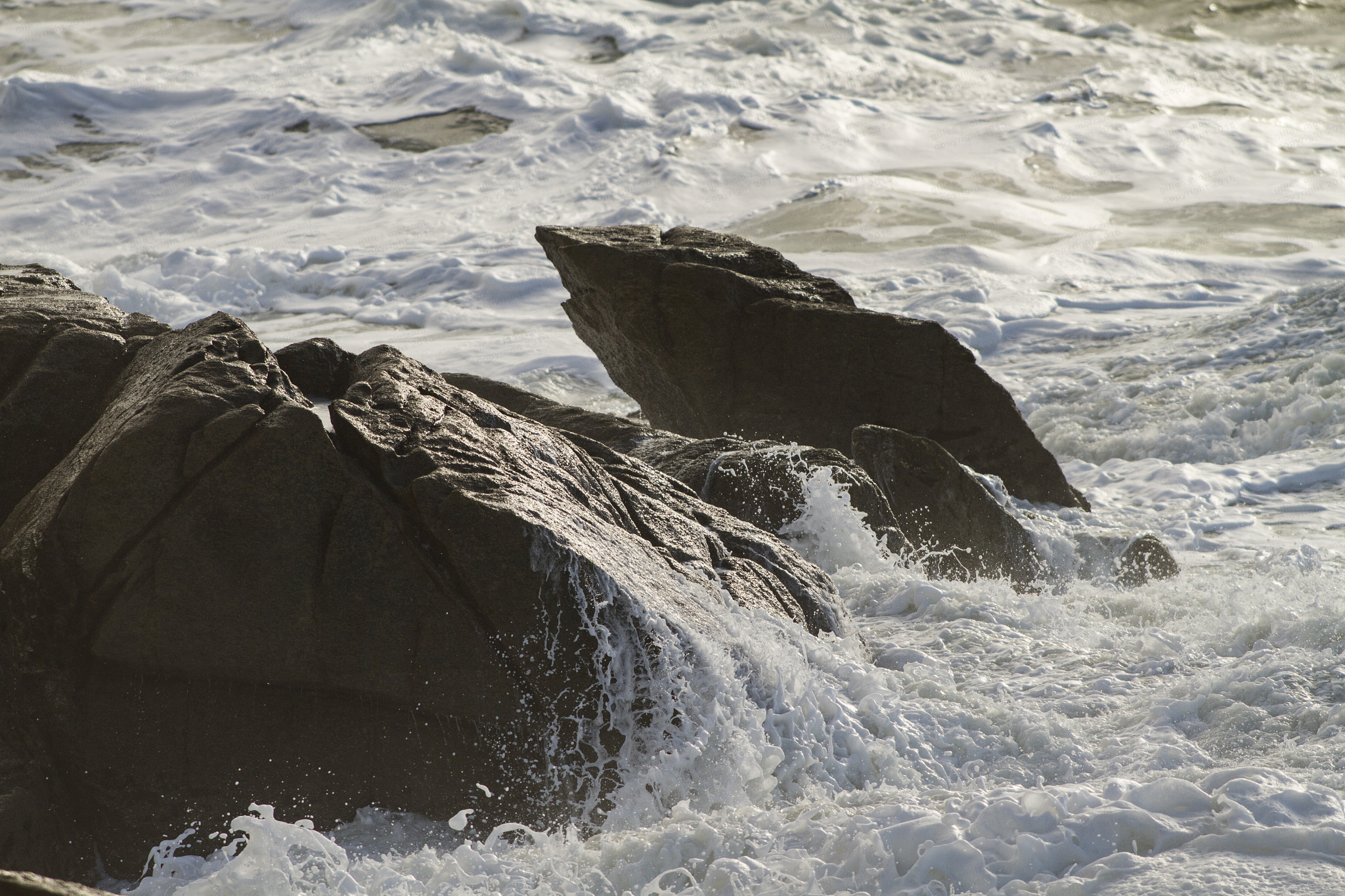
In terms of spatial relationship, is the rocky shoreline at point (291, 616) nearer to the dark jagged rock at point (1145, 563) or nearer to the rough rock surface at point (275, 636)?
the rough rock surface at point (275, 636)

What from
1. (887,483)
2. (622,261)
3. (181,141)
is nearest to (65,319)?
(622,261)

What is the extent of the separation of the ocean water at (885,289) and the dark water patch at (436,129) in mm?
96

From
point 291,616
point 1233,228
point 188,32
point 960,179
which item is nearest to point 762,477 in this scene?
point 291,616

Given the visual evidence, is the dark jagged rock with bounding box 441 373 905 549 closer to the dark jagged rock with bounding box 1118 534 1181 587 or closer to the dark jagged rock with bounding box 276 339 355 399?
the dark jagged rock with bounding box 276 339 355 399

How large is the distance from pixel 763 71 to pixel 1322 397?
1417cm

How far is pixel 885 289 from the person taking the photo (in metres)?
13.9

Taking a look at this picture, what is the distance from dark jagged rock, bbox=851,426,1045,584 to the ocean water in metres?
0.30

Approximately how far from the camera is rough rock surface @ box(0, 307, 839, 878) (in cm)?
302

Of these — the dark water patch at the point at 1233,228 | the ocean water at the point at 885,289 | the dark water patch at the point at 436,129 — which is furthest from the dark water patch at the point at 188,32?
the dark water patch at the point at 1233,228

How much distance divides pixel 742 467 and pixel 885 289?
9139 mm

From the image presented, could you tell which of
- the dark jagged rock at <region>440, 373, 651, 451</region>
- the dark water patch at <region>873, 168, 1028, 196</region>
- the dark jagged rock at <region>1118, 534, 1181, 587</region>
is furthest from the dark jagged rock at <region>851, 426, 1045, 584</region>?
the dark water patch at <region>873, 168, 1028, 196</region>

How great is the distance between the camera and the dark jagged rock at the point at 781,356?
22.3ft

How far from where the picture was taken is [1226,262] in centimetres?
1430

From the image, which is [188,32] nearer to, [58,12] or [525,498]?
[58,12]
